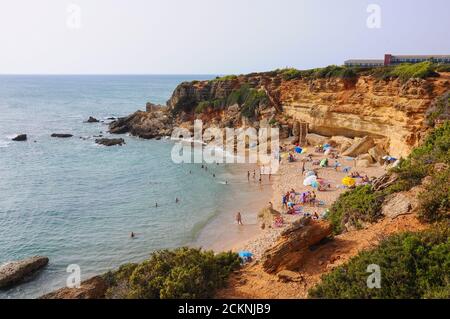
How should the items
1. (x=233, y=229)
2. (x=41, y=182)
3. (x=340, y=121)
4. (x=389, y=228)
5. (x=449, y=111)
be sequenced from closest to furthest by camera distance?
1. (x=389, y=228)
2. (x=233, y=229)
3. (x=449, y=111)
4. (x=41, y=182)
5. (x=340, y=121)

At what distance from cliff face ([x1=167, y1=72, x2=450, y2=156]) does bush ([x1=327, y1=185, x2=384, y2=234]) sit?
12913 millimetres

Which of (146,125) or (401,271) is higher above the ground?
(146,125)

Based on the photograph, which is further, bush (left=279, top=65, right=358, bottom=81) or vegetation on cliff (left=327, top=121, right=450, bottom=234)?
bush (left=279, top=65, right=358, bottom=81)

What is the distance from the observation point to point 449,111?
2308cm

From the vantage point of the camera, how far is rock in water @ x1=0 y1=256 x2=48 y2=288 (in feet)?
49.4

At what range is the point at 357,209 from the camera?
A: 13.2 meters

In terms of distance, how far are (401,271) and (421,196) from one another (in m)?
3.86

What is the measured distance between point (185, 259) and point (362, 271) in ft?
14.4

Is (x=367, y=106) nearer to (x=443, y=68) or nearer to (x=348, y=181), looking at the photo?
(x=443, y=68)

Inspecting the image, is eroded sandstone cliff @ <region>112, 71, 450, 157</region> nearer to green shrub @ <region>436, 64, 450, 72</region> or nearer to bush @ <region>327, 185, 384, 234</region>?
green shrub @ <region>436, 64, 450, 72</region>

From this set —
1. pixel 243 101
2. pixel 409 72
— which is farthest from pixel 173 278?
pixel 243 101

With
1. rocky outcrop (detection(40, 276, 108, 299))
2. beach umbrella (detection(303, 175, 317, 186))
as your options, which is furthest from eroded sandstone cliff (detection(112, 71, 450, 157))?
rocky outcrop (detection(40, 276, 108, 299))

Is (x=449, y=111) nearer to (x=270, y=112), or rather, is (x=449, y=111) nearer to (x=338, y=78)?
(x=338, y=78)

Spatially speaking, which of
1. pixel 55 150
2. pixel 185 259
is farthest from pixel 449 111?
pixel 55 150
